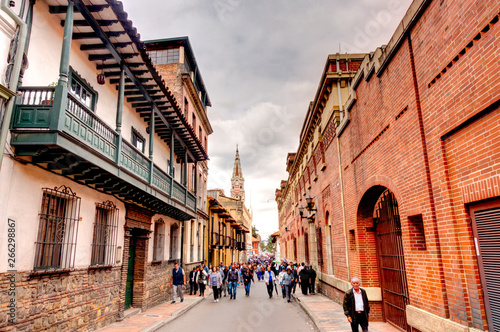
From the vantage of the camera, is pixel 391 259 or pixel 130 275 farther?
pixel 130 275

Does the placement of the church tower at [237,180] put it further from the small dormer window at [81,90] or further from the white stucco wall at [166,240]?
the small dormer window at [81,90]

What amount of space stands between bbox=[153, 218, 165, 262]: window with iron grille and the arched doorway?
943cm

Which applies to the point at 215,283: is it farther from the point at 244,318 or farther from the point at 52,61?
the point at 52,61

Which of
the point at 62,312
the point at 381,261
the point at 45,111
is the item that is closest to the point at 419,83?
the point at 381,261

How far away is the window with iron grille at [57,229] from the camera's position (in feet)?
23.1

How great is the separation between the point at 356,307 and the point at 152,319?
7.27 m

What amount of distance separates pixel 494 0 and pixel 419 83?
2181mm

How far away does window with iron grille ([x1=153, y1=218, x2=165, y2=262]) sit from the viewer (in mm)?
14663

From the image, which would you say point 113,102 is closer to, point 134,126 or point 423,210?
point 134,126

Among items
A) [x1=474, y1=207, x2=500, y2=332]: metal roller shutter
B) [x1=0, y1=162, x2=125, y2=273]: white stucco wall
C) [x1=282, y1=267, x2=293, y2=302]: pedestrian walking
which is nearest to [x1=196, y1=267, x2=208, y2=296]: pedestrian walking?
[x1=282, y1=267, x2=293, y2=302]: pedestrian walking

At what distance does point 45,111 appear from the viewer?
6047 millimetres

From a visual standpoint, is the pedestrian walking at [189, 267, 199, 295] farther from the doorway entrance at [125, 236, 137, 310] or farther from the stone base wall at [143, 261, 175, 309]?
the doorway entrance at [125, 236, 137, 310]

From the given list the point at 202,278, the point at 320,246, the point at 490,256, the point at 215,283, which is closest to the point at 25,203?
the point at 490,256

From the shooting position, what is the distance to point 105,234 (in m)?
10.1
